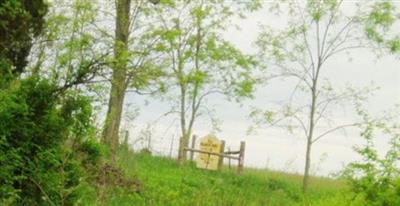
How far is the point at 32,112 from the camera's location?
33.9ft

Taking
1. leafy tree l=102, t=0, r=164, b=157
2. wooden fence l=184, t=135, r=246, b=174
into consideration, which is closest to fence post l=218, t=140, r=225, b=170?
wooden fence l=184, t=135, r=246, b=174

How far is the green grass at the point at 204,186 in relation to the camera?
13.7 meters

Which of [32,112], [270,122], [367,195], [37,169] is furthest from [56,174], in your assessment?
[270,122]

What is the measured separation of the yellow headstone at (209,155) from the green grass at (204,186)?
45cm

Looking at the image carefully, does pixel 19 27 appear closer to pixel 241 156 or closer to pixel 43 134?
pixel 43 134

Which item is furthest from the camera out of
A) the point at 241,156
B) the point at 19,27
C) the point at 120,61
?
the point at 241,156

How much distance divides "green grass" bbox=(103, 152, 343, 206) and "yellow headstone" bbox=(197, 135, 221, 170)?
452 mm

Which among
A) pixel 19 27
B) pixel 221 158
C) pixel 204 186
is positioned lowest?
pixel 204 186

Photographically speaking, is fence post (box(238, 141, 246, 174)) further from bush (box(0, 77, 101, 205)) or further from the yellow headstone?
bush (box(0, 77, 101, 205))

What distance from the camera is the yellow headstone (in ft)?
101

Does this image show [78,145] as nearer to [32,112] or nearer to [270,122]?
[32,112]

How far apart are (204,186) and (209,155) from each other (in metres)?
12.5

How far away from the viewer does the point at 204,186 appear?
1856cm

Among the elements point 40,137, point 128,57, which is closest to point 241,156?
point 128,57
